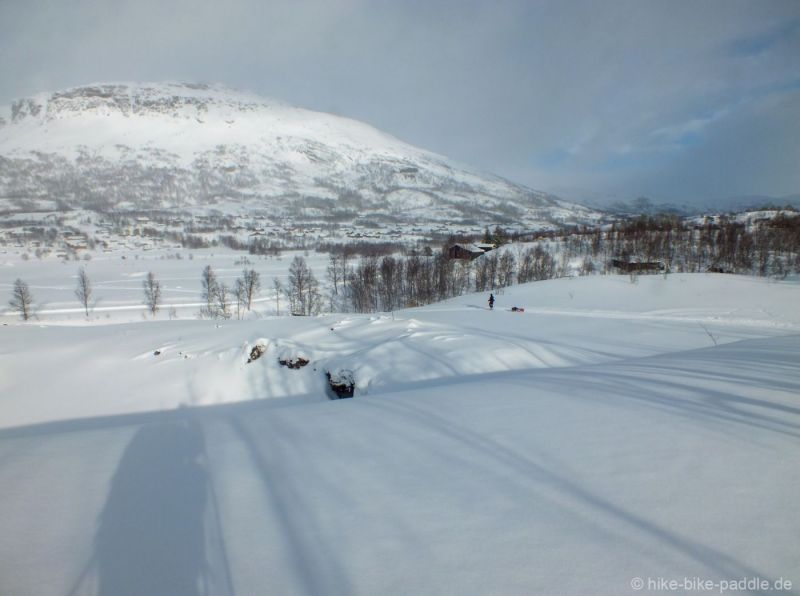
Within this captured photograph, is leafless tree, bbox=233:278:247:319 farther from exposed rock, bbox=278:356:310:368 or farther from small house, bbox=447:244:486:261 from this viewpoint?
small house, bbox=447:244:486:261

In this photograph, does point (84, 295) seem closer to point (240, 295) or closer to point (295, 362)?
point (240, 295)

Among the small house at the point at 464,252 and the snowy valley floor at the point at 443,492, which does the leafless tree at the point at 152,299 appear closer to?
the small house at the point at 464,252

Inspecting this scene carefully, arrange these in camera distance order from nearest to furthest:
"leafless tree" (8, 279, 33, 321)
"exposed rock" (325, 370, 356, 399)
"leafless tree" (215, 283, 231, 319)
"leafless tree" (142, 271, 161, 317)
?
"exposed rock" (325, 370, 356, 399)
"leafless tree" (8, 279, 33, 321)
"leafless tree" (215, 283, 231, 319)
"leafless tree" (142, 271, 161, 317)

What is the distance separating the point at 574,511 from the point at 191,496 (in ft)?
11.1

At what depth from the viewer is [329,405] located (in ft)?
17.9

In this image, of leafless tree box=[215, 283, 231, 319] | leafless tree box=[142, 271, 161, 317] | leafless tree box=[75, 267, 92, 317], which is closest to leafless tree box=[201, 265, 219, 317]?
leafless tree box=[215, 283, 231, 319]

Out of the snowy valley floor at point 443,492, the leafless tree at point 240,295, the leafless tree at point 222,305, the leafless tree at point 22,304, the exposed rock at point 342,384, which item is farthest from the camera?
the leafless tree at point 240,295

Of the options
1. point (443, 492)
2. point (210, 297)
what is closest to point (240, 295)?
point (210, 297)

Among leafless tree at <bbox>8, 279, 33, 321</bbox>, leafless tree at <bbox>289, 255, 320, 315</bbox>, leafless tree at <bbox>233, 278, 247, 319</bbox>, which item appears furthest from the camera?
leafless tree at <bbox>233, 278, 247, 319</bbox>

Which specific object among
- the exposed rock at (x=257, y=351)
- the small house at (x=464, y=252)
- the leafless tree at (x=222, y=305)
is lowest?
the leafless tree at (x=222, y=305)

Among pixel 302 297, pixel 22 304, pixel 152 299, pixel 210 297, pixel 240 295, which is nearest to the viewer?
pixel 22 304

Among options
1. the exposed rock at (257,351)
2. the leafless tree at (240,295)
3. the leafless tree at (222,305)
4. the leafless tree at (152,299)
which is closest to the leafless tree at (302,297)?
the leafless tree at (240,295)

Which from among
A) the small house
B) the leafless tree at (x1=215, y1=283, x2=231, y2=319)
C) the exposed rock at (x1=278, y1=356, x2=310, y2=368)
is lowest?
the leafless tree at (x1=215, y1=283, x2=231, y2=319)

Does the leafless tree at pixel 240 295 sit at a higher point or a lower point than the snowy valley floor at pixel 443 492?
lower
